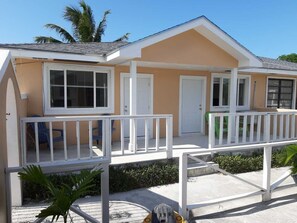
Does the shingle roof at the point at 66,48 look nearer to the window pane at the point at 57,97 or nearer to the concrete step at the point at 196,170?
the window pane at the point at 57,97

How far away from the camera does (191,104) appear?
356 inches

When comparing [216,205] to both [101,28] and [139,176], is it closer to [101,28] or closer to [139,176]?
[139,176]

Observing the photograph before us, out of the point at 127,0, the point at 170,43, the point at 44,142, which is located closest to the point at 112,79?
the point at 170,43

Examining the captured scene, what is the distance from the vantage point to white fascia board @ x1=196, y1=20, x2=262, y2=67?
684 cm

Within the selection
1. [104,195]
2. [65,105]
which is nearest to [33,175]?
[104,195]

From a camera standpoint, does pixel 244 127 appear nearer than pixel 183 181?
No

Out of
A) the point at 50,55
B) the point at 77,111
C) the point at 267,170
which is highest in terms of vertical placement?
the point at 50,55

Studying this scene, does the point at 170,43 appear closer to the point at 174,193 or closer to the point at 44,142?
the point at 174,193

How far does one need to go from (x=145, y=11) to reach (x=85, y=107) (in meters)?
9.14

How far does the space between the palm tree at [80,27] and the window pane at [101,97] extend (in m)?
14.4

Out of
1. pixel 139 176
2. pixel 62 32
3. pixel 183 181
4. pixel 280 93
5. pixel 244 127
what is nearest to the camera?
pixel 183 181

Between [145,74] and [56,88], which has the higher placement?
[145,74]

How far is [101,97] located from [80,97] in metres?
0.66

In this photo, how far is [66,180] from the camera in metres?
4.84
